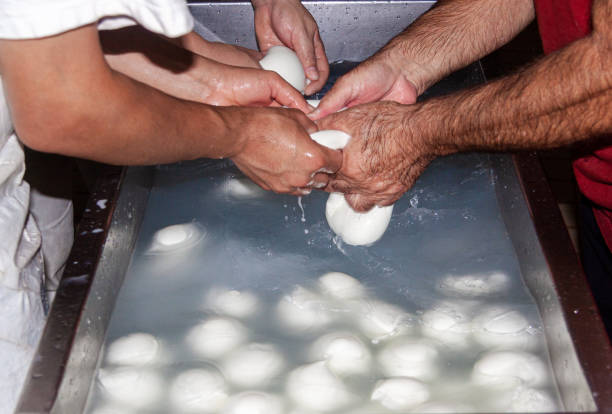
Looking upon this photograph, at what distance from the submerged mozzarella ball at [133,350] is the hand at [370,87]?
73cm

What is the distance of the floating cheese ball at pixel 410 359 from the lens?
1.08 m

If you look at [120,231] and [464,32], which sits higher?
[464,32]

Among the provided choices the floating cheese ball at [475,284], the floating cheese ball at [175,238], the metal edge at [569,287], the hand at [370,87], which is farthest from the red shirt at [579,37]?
the floating cheese ball at [175,238]

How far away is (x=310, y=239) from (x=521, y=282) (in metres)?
0.48

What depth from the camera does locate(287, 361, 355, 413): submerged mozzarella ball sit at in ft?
3.38

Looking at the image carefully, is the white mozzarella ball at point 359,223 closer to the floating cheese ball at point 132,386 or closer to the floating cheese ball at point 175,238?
the floating cheese ball at point 175,238

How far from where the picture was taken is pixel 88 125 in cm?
94

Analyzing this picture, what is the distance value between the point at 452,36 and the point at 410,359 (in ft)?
3.13

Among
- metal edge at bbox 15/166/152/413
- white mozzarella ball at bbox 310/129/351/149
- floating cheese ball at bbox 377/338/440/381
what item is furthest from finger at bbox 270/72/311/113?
floating cheese ball at bbox 377/338/440/381

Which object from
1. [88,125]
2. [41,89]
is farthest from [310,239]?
[41,89]

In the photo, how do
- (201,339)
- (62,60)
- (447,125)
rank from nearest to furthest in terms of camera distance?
(62,60), (201,339), (447,125)

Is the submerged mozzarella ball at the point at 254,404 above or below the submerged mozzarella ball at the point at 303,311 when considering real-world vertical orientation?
below

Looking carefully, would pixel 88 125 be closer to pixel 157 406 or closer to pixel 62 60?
pixel 62 60

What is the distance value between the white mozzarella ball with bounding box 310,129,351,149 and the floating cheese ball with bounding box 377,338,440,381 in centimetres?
54
